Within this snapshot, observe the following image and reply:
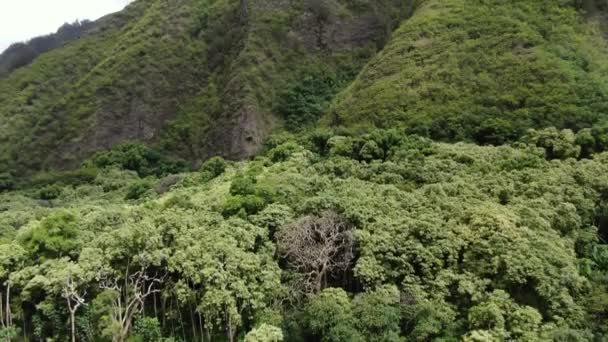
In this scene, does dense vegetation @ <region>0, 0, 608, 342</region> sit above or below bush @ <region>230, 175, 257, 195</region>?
below

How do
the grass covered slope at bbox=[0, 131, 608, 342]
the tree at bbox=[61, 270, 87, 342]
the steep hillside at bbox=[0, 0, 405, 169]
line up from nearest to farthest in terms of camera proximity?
the grass covered slope at bbox=[0, 131, 608, 342] → the tree at bbox=[61, 270, 87, 342] → the steep hillside at bbox=[0, 0, 405, 169]

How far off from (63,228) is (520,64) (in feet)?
134

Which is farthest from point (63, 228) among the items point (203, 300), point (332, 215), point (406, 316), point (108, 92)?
point (108, 92)

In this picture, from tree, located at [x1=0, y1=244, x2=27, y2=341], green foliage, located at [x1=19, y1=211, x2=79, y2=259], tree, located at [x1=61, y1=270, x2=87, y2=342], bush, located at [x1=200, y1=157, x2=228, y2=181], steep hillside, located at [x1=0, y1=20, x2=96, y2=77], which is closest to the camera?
tree, located at [x1=61, y1=270, x2=87, y2=342]

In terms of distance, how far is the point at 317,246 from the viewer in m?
26.0

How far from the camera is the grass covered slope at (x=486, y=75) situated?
45875 millimetres

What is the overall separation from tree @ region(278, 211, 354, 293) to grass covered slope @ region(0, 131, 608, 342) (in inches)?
5.3

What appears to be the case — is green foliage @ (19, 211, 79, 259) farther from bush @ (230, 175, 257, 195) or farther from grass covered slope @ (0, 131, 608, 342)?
bush @ (230, 175, 257, 195)

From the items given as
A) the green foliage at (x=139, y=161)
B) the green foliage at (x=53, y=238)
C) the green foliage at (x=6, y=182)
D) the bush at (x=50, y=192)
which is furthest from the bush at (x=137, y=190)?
the green foliage at (x=6, y=182)

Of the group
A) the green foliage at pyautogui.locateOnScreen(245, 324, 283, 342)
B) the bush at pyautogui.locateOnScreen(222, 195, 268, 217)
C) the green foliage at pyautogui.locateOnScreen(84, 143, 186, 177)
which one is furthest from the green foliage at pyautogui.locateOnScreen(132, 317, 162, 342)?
the green foliage at pyautogui.locateOnScreen(84, 143, 186, 177)

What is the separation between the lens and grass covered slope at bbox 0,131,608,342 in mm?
22625

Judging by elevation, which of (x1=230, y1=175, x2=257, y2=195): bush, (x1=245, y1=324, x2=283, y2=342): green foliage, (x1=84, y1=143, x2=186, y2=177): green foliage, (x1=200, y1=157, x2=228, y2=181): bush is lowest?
(x1=84, y1=143, x2=186, y2=177): green foliage

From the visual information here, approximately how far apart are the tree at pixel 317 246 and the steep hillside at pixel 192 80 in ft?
128

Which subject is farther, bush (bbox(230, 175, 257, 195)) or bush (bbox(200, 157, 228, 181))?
bush (bbox(200, 157, 228, 181))
